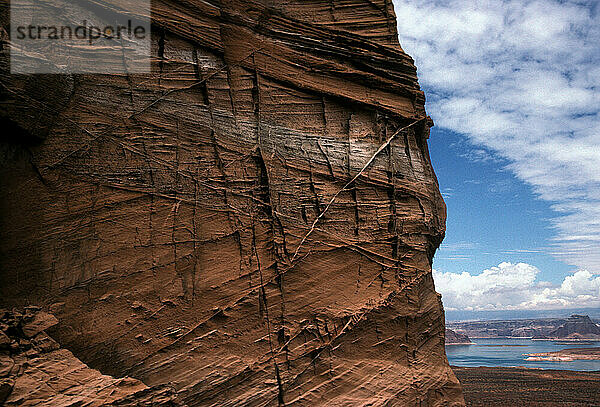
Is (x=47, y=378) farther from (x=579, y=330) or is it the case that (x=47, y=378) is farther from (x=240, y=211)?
(x=579, y=330)

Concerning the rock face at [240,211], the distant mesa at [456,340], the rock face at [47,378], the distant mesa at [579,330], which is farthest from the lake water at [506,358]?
the rock face at [47,378]

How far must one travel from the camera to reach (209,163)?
8.25 metres

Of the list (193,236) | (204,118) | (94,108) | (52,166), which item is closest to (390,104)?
(204,118)

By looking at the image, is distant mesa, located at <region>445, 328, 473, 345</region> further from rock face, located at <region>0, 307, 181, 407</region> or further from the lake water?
rock face, located at <region>0, 307, 181, 407</region>

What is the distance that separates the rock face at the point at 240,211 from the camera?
7207mm

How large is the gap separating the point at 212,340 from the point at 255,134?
154 inches

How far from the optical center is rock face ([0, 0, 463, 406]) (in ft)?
23.6

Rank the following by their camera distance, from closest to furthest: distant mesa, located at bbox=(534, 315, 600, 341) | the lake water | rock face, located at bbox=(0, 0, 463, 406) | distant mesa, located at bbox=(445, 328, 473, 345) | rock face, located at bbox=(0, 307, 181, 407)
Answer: rock face, located at bbox=(0, 307, 181, 407) < rock face, located at bbox=(0, 0, 463, 406) < the lake water < distant mesa, located at bbox=(445, 328, 473, 345) < distant mesa, located at bbox=(534, 315, 600, 341)

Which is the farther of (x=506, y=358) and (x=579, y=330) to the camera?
(x=579, y=330)

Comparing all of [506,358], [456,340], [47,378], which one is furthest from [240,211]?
[456,340]

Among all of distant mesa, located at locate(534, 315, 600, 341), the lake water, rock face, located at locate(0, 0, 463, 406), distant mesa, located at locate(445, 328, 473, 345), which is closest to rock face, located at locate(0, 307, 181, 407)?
rock face, located at locate(0, 0, 463, 406)

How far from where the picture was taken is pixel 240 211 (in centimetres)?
835

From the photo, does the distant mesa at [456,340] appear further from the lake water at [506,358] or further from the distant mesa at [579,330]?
the distant mesa at [579,330]

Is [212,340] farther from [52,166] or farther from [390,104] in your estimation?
[390,104]
